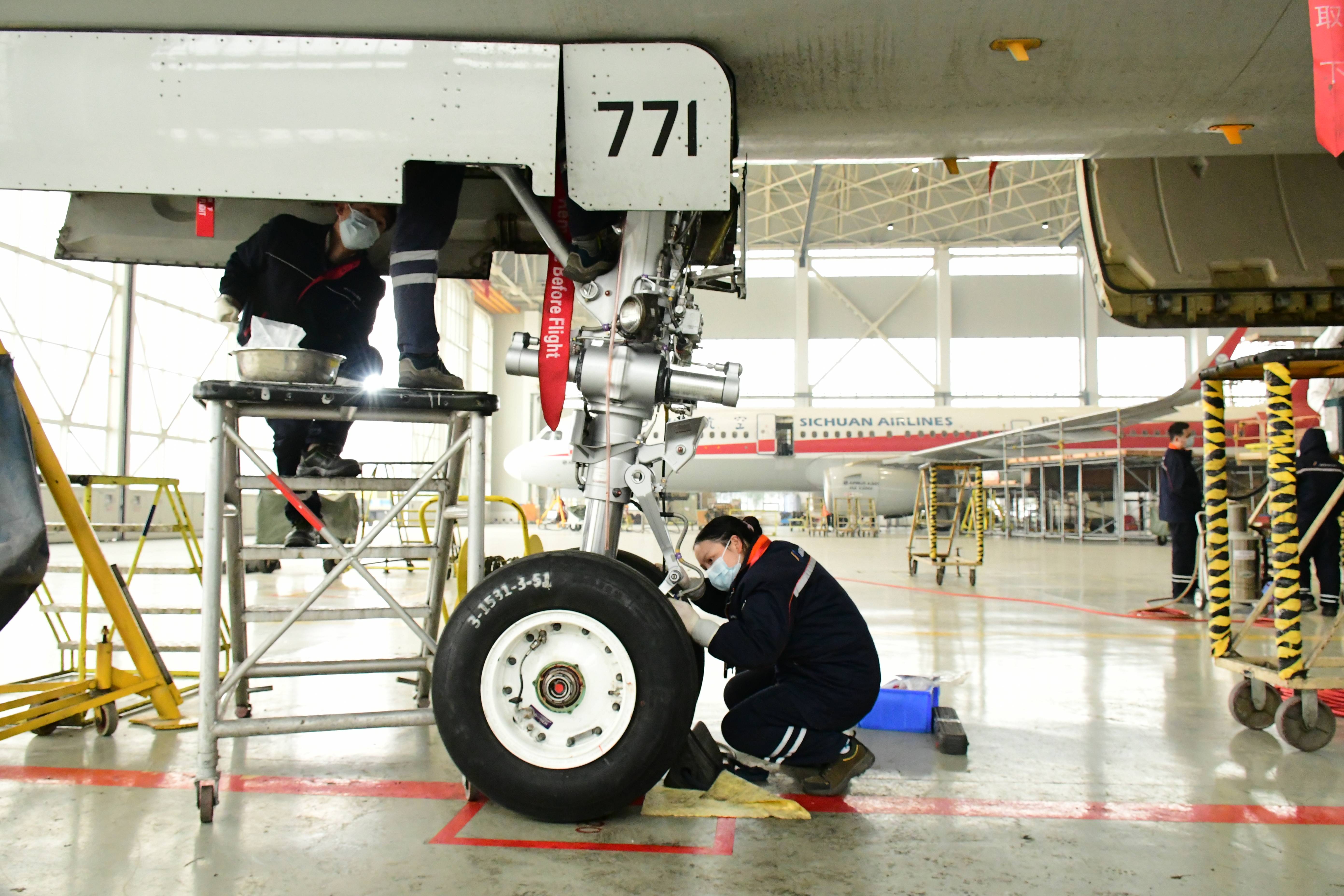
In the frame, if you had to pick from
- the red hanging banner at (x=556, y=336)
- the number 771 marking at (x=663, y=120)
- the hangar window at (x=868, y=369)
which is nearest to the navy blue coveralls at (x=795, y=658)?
the red hanging banner at (x=556, y=336)

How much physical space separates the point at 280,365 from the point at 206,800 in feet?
4.46

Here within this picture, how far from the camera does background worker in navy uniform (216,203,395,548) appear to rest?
335 centimetres

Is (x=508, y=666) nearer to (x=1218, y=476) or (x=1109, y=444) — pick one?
(x=1218, y=476)

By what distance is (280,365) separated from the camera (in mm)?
2764

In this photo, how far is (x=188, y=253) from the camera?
12.9 feet

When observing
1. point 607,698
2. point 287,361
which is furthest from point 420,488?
point 607,698

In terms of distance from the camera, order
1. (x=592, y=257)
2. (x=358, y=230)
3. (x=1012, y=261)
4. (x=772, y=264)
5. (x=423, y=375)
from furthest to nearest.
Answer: (x=772, y=264)
(x=1012, y=261)
(x=358, y=230)
(x=592, y=257)
(x=423, y=375)

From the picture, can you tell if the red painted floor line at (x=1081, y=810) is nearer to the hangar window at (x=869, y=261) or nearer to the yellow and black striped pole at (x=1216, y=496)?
the yellow and black striped pole at (x=1216, y=496)

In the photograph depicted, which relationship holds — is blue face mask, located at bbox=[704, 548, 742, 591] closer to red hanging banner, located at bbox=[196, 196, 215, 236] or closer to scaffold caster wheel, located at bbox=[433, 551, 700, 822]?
scaffold caster wheel, located at bbox=[433, 551, 700, 822]

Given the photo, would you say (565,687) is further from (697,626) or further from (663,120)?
(663,120)

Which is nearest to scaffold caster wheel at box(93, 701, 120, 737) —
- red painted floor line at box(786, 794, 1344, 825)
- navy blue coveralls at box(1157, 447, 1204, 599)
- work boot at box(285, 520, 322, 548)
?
work boot at box(285, 520, 322, 548)

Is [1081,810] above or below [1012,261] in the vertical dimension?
below

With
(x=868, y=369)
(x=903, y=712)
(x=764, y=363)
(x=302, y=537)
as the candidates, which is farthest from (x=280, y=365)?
(x=868, y=369)

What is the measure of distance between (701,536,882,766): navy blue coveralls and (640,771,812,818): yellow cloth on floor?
0.67 feet
